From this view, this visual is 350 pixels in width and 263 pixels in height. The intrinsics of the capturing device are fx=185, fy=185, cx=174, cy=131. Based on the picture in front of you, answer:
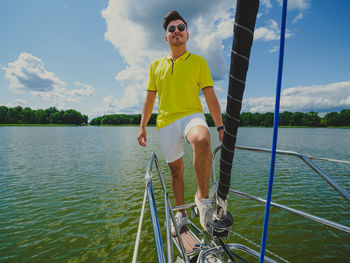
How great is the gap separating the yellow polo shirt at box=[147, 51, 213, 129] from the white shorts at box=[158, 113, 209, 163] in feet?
0.23

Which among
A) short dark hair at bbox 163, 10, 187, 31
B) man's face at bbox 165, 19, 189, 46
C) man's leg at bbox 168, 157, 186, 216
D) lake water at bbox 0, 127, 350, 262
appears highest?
short dark hair at bbox 163, 10, 187, 31

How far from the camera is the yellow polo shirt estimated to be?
233cm

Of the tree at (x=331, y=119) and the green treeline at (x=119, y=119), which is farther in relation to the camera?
the green treeline at (x=119, y=119)

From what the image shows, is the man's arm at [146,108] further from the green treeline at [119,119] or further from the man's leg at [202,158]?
the green treeline at [119,119]

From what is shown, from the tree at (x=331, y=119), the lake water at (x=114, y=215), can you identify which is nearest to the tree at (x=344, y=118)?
the tree at (x=331, y=119)

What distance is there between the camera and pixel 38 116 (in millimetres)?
106312

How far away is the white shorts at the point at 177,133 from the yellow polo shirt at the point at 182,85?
0.07 m

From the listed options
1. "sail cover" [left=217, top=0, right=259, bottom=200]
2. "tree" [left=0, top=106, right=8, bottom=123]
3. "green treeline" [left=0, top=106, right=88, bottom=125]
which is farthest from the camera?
"green treeline" [left=0, top=106, right=88, bottom=125]

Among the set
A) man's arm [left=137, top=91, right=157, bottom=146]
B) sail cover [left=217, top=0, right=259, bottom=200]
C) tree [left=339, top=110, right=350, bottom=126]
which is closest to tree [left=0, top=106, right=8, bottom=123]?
man's arm [left=137, top=91, right=157, bottom=146]

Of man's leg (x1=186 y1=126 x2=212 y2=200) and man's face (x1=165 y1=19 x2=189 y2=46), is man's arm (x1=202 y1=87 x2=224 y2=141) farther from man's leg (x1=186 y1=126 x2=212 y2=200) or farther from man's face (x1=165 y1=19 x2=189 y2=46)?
man's face (x1=165 y1=19 x2=189 y2=46)

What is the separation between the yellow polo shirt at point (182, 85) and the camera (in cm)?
233

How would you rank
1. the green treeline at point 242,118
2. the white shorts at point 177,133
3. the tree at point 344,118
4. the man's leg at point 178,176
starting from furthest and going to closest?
1. the green treeline at point 242,118
2. the tree at point 344,118
3. the man's leg at point 178,176
4. the white shorts at point 177,133

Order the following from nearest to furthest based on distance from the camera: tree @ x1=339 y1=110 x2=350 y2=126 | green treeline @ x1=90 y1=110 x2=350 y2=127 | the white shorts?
the white shorts < tree @ x1=339 y1=110 x2=350 y2=126 < green treeline @ x1=90 y1=110 x2=350 y2=127

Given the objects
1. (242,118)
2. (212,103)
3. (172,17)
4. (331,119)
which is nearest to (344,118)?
(331,119)
